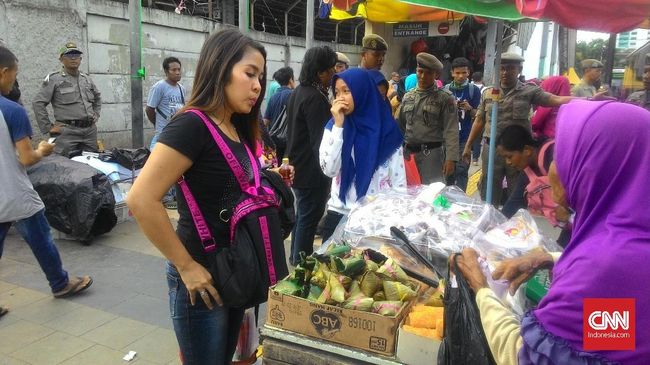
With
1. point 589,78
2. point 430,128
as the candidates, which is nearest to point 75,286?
point 430,128

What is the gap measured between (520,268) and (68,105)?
5986 mm

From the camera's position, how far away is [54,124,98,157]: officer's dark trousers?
618 centimetres

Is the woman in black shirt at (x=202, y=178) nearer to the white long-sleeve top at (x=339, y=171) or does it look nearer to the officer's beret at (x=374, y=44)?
the white long-sleeve top at (x=339, y=171)

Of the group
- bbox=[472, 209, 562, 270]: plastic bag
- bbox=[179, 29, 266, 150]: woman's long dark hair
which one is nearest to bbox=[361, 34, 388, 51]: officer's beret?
bbox=[472, 209, 562, 270]: plastic bag

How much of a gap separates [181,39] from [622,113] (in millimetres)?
9872

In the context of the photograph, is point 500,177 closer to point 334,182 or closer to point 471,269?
point 334,182

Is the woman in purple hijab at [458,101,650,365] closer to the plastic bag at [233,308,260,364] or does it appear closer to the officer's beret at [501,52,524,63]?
the plastic bag at [233,308,260,364]

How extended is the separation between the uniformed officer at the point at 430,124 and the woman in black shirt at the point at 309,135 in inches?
53.4

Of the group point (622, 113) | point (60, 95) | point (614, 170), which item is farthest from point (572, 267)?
point (60, 95)

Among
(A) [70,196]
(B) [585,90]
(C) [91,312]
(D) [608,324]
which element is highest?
(B) [585,90]

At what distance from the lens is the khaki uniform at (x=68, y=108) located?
6094 mm

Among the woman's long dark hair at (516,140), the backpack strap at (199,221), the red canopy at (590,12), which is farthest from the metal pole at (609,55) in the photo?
the backpack strap at (199,221)

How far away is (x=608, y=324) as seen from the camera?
1186 mm

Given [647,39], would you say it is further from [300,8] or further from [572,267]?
[572,267]
